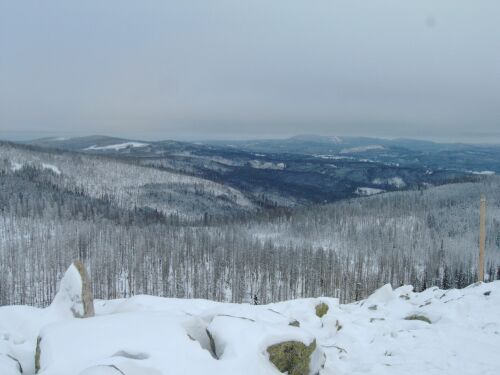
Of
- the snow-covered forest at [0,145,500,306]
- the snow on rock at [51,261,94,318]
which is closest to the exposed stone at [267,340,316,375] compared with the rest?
the snow on rock at [51,261,94,318]

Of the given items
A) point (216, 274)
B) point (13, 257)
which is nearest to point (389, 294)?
point (216, 274)

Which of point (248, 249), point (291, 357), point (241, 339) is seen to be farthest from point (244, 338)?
Answer: point (248, 249)

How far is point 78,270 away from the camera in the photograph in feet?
51.3

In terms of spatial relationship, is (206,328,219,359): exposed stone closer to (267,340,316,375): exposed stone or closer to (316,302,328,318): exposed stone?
(267,340,316,375): exposed stone

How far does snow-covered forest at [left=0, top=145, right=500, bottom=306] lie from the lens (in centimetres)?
7931

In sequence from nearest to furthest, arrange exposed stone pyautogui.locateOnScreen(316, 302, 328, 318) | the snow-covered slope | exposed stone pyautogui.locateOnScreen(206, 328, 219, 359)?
the snow-covered slope, exposed stone pyautogui.locateOnScreen(206, 328, 219, 359), exposed stone pyautogui.locateOnScreen(316, 302, 328, 318)

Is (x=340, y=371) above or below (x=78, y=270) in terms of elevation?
below

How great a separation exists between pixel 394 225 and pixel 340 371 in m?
137

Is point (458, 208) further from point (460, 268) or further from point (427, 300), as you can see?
point (427, 300)

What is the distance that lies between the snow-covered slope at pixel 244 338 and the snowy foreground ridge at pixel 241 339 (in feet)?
0.11

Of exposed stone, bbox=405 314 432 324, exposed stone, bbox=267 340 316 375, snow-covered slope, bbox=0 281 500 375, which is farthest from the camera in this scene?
exposed stone, bbox=405 314 432 324

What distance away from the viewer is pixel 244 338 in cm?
1139

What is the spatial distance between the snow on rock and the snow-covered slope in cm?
48

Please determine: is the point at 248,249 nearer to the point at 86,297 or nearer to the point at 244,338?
the point at 86,297
